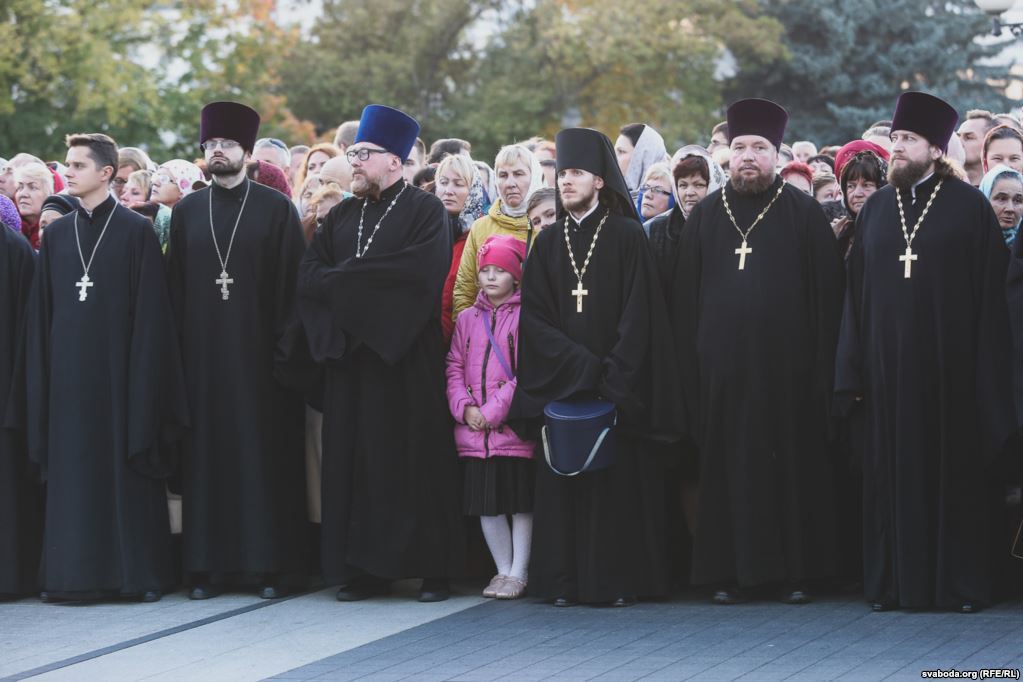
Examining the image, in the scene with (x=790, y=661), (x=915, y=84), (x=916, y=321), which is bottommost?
(x=790, y=661)

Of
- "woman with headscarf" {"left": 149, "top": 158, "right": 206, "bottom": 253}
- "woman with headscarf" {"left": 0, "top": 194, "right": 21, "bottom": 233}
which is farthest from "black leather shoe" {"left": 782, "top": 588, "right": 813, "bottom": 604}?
"woman with headscarf" {"left": 0, "top": 194, "right": 21, "bottom": 233}

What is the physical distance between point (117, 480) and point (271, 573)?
95cm

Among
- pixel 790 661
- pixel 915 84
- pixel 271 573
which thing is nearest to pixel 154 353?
pixel 271 573

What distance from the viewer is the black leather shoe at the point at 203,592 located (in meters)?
8.99

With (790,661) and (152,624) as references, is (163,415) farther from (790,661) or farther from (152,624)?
(790,661)

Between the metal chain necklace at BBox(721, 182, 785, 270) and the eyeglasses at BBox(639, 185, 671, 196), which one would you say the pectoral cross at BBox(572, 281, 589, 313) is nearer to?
the metal chain necklace at BBox(721, 182, 785, 270)

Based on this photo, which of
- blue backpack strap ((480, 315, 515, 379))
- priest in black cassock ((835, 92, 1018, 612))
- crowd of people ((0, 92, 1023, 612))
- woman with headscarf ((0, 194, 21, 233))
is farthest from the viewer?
woman with headscarf ((0, 194, 21, 233))

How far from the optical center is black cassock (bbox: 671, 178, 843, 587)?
8383 mm

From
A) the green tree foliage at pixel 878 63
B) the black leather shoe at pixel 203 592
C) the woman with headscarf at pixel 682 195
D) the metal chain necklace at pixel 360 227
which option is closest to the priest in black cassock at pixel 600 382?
the woman with headscarf at pixel 682 195

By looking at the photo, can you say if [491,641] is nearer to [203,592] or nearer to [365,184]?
[203,592]

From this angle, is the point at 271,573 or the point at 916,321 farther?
the point at 271,573

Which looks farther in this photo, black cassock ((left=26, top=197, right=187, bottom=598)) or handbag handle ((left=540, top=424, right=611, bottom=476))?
black cassock ((left=26, top=197, right=187, bottom=598))

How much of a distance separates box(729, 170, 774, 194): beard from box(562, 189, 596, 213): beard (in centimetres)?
75

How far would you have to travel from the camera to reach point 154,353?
9.01 meters
